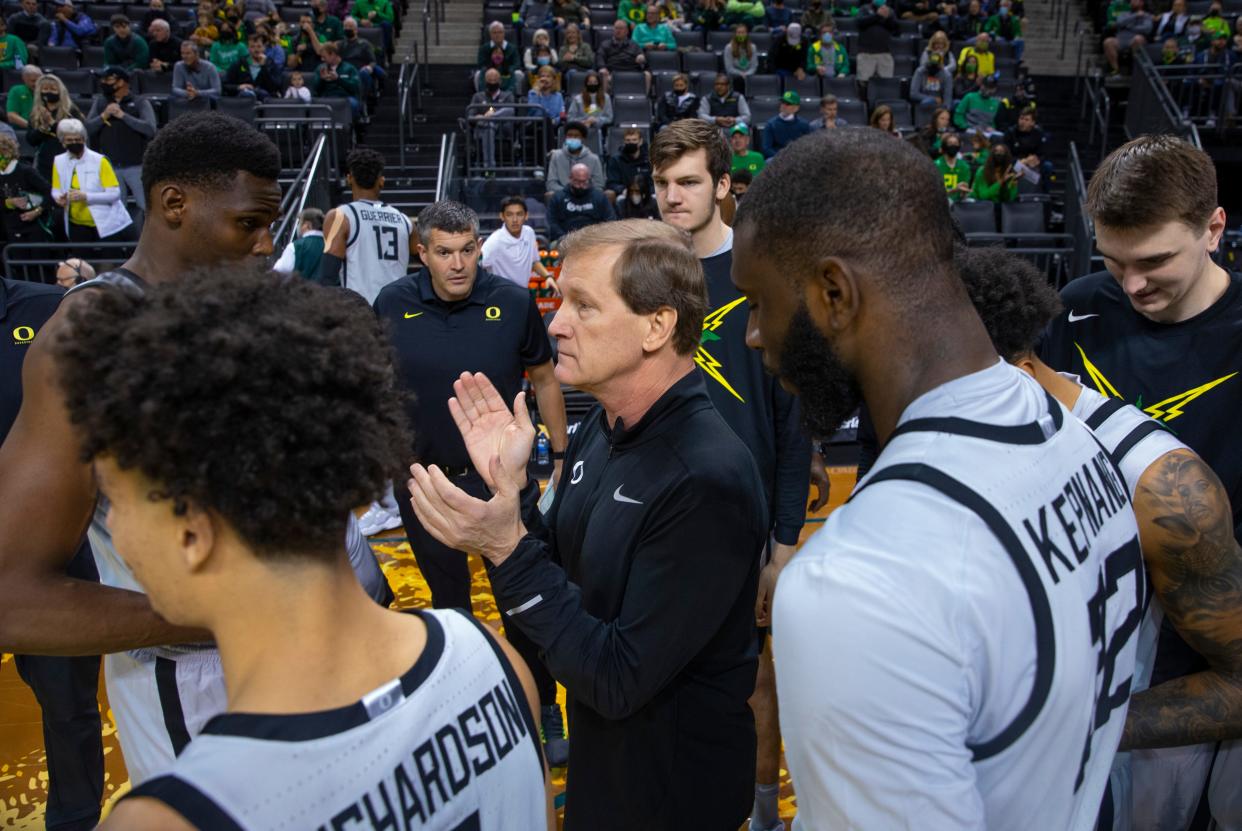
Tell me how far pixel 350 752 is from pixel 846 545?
24.3 inches

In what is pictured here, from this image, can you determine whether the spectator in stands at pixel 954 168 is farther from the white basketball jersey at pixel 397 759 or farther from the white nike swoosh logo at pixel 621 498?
the white basketball jersey at pixel 397 759

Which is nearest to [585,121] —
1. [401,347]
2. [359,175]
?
[359,175]

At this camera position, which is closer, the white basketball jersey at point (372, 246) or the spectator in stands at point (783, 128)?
the white basketball jersey at point (372, 246)

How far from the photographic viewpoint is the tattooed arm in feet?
5.65

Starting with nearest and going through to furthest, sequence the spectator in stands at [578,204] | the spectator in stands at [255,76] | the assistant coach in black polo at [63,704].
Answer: the assistant coach in black polo at [63,704]
the spectator in stands at [578,204]
the spectator in stands at [255,76]

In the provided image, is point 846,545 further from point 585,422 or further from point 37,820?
point 37,820

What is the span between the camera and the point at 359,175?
659 cm

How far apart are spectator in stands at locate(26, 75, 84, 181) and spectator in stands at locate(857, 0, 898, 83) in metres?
10.2

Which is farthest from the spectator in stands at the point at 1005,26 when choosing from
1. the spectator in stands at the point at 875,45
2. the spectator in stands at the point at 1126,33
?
the spectator in stands at the point at 875,45

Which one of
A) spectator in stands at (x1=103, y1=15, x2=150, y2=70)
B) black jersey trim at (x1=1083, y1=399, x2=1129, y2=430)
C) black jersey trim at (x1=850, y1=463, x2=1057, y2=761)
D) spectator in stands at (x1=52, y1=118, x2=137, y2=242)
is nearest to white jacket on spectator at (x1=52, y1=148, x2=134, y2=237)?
spectator in stands at (x1=52, y1=118, x2=137, y2=242)

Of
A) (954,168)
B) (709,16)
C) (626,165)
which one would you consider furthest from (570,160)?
(709,16)

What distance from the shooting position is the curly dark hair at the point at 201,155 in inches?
86.1

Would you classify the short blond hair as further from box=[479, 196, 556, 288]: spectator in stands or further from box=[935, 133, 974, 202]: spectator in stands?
box=[935, 133, 974, 202]: spectator in stands

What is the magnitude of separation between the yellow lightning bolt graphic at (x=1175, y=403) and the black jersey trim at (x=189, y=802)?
90.6 inches
